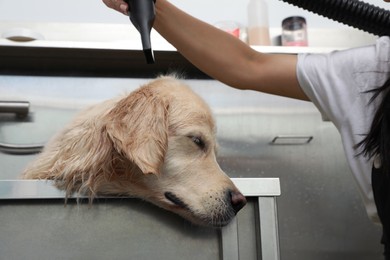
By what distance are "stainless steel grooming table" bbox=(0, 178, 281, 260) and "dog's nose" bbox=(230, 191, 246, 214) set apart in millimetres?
44

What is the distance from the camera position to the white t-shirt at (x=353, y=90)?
0.96 m

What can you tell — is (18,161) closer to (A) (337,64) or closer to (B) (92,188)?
(B) (92,188)

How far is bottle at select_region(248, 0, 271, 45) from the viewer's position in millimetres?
1739

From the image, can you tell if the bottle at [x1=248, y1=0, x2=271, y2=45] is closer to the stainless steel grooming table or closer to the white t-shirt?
the white t-shirt

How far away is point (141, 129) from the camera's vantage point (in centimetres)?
105

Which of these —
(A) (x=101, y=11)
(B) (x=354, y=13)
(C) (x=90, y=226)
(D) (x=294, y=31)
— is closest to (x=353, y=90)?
(B) (x=354, y=13)

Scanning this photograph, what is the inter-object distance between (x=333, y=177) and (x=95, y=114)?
893 mm

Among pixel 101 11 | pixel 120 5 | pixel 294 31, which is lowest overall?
pixel 120 5

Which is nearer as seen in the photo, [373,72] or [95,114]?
[373,72]

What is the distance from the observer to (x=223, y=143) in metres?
1.79

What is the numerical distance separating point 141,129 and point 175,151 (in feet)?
0.37

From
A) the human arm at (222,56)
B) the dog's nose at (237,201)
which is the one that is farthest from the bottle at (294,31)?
the dog's nose at (237,201)

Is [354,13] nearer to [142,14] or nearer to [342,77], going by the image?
[342,77]

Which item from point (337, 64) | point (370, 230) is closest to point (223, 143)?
point (370, 230)
